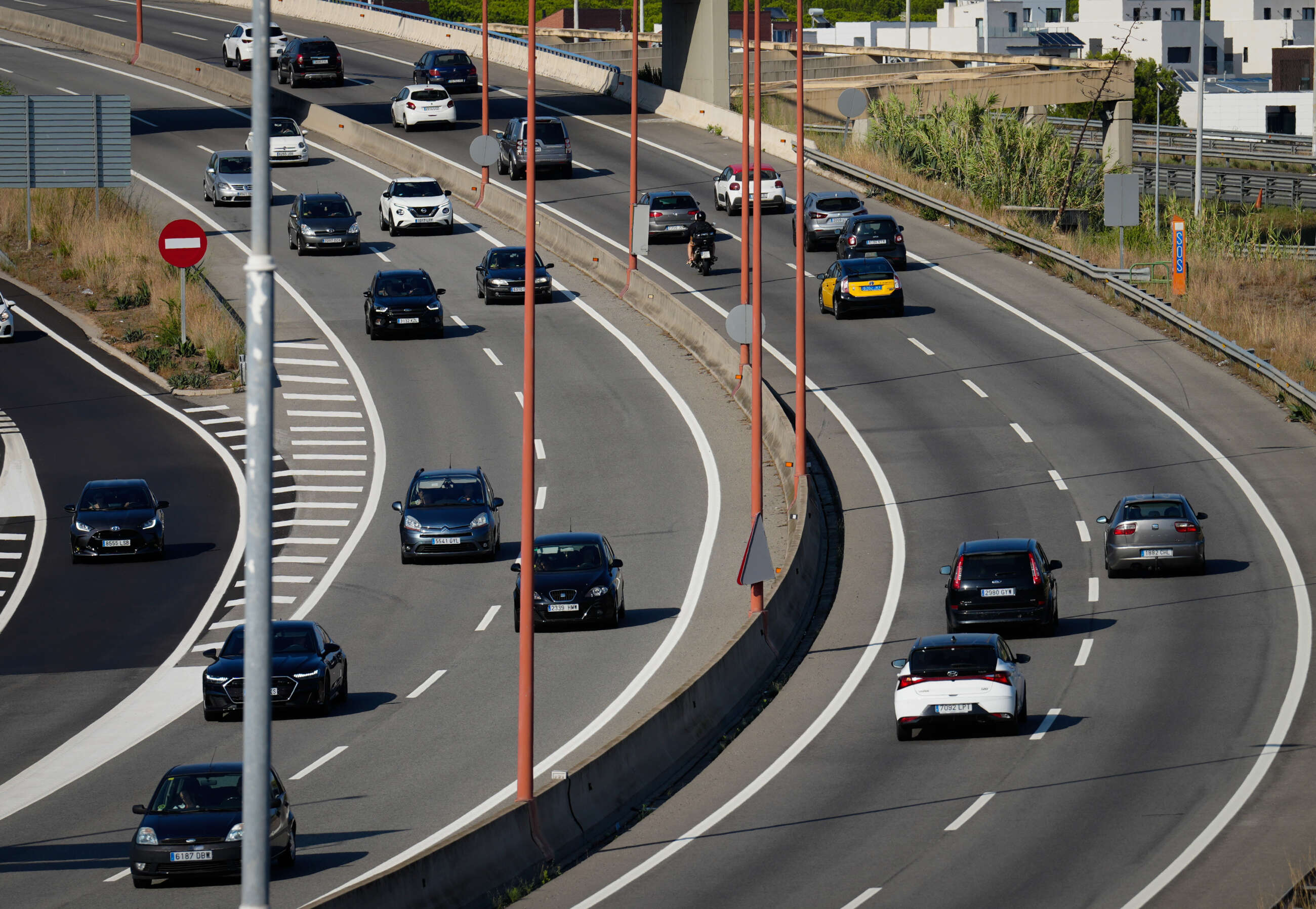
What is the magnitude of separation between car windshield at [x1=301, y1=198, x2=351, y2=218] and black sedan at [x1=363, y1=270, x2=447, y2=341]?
7.22 meters

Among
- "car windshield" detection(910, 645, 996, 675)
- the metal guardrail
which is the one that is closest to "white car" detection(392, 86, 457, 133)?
the metal guardrail

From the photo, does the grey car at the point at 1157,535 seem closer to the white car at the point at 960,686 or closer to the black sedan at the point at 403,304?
the white car at the point at 960,686

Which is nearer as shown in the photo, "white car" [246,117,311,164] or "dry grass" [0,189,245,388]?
"dry grass" [0,189,245,388]

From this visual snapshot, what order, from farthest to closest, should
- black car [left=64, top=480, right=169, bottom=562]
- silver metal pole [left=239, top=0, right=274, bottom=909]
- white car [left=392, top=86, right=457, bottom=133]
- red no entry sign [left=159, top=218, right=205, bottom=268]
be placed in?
white car [left=392, top=86, right=457, bottom=133] < red no entry sign [left=159, top=218, right=205, bottom=268] < black car [left=64, top=480, right=169, bottom=562] < silver metal pole [left=239, top=0, right=274, bottom=909]

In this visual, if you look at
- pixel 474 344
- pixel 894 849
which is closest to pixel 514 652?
pixel 894 849

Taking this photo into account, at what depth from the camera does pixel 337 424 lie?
44.8 m

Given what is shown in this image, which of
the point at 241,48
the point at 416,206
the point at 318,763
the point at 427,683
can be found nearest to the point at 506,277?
the point at 416,206

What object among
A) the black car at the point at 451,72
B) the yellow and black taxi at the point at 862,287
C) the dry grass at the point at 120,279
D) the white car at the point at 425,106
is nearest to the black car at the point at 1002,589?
the yellow and black taxi at the point at 862,287

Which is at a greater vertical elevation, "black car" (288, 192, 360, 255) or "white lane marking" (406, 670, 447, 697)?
"black car" (288, 192, 360, 255)

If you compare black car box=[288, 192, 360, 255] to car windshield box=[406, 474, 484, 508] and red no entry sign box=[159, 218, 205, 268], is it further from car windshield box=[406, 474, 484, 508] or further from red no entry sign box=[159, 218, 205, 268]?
car windshield box=[406, 474, 484, 508]

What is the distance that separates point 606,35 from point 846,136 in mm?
40050

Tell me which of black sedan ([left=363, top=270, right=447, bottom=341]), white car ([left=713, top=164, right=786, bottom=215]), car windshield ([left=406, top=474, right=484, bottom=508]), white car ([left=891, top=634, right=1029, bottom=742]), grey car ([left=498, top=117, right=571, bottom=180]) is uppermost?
grey car ([left=498, top=117, right=571, bottom=180])

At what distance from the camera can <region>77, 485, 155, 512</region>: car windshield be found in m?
36.4

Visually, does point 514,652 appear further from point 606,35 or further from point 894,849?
point 606,35
